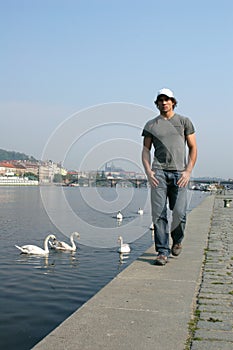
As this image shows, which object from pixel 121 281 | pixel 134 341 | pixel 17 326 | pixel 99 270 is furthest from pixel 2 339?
pixel 99 270

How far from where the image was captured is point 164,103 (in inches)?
246

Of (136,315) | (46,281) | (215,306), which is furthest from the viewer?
(46,281)

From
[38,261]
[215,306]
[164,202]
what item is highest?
[164,202]

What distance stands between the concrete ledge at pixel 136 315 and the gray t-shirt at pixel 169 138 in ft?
4.73

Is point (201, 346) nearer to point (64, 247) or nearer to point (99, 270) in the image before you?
point (99, 270)

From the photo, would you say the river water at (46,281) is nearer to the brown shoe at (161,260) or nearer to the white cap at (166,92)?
the brown shoe at (161,260)

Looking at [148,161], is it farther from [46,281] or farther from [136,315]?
[46,281]

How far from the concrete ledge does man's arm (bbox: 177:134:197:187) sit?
118 centimetres

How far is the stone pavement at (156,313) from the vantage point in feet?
11.1

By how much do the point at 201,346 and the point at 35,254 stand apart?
32.9 feet

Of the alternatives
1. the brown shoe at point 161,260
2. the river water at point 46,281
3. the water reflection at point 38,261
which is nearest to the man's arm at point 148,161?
the brown shoe at point 161,260

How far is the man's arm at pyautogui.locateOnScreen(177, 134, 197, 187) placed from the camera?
646 centimetres

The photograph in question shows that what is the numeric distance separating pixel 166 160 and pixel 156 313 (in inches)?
110

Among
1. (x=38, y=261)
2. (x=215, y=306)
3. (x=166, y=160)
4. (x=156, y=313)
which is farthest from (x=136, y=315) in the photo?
(x=38, y=261)
